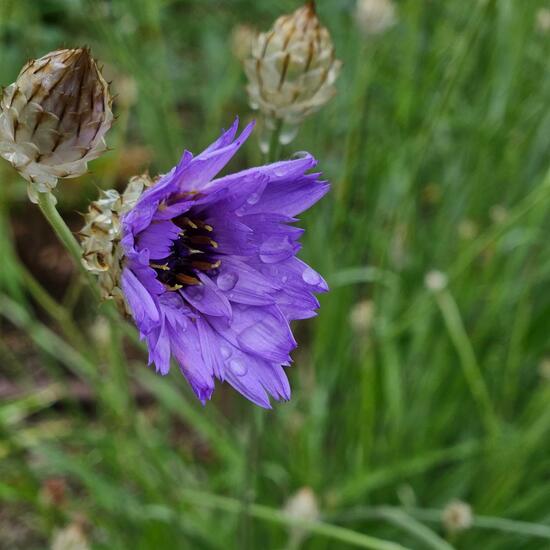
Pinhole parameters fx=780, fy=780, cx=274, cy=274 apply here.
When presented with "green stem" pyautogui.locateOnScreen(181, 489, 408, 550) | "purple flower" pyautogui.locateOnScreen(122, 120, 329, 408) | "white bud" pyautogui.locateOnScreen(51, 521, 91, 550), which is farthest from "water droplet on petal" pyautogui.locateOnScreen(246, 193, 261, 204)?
"white bud" pyautogui.locateOnScreen(51, 521, 91, 550)

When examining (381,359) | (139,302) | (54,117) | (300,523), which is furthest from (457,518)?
(54,117)

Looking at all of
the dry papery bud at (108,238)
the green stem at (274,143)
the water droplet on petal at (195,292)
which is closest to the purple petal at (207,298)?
the water droplet on petal at (195,292)

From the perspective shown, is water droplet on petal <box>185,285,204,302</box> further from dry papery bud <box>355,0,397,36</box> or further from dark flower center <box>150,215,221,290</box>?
dry papery bud <box>355,0,397,36</box>

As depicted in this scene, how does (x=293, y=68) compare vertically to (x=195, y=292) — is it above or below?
above

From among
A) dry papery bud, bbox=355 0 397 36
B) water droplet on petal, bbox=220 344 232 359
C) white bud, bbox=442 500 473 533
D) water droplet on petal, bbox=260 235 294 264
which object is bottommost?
white bud, bbox=442 500 473 533

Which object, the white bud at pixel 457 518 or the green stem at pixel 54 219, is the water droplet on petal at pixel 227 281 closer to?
the green stem at pixel 54 219

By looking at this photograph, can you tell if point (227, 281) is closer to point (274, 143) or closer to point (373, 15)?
point (274, 143)

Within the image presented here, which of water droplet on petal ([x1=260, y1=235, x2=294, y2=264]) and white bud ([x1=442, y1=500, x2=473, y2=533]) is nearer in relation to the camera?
water droplet on petal ([x1=260, y1=235, x2=294, y2=264])
